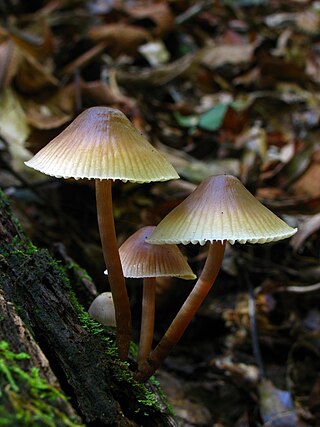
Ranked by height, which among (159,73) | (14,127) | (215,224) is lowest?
(215,224)

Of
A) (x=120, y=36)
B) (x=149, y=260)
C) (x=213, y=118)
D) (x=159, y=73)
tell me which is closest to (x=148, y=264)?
(x=149, y=260)

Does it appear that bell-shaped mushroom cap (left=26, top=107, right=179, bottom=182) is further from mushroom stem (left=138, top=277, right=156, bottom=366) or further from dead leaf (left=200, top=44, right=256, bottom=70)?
dead leaf (left=200, top=44, right=256, bottom=70)

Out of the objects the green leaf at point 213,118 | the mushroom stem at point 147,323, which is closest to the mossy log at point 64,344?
the mushroom stem at point 147,323

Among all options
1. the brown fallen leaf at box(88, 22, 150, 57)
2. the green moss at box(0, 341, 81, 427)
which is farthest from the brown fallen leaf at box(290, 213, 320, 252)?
the brown fallen leaf at box(88, 22, 150, 57)

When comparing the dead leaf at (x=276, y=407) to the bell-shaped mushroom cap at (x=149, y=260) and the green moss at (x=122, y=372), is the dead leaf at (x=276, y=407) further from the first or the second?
the bell-shaped mushroom cap at (x=149, y=260)

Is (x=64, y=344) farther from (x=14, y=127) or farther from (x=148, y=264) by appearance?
(x=14, y=127)

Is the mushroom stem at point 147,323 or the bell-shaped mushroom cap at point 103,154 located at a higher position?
the bell-shaped mushroom cap at point 103,154
